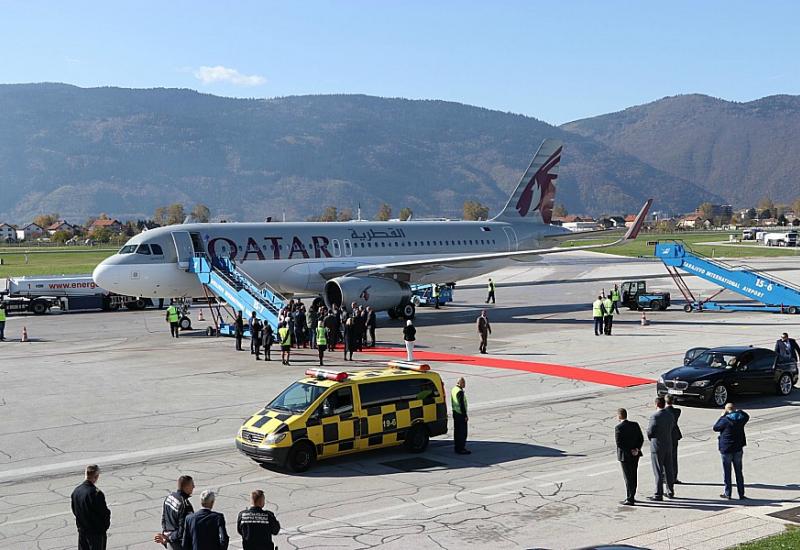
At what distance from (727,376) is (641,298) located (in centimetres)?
2633

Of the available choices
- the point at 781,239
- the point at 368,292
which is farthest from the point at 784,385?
the point at 781,239

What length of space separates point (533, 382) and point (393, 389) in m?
8.92

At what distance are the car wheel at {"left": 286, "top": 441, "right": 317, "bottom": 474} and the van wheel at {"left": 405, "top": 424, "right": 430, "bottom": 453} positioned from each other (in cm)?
208

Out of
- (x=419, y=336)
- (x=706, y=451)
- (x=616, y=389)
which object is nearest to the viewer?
(x=706, y=451)

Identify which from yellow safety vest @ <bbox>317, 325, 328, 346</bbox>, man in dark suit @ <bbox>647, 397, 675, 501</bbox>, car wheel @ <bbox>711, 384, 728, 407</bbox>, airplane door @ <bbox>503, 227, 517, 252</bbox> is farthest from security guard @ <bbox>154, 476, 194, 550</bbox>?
airplane door @ <bbox>503, 227, 517, 252</bbox>

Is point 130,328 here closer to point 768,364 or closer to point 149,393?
point 149,393

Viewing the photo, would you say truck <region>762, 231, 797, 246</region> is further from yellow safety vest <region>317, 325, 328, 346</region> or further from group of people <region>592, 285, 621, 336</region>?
yellow safety vest <region>317, 325, 328, 346</region>

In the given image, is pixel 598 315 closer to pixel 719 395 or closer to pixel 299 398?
pixel 719 395

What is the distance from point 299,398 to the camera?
1700 centimetres

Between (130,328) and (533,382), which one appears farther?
(130,328)

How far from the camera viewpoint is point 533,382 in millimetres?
25547

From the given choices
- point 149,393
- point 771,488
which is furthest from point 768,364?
point 149,393

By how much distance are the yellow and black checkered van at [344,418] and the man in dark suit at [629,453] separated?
4.54m

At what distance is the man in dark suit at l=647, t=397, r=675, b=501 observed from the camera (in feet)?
47.0
